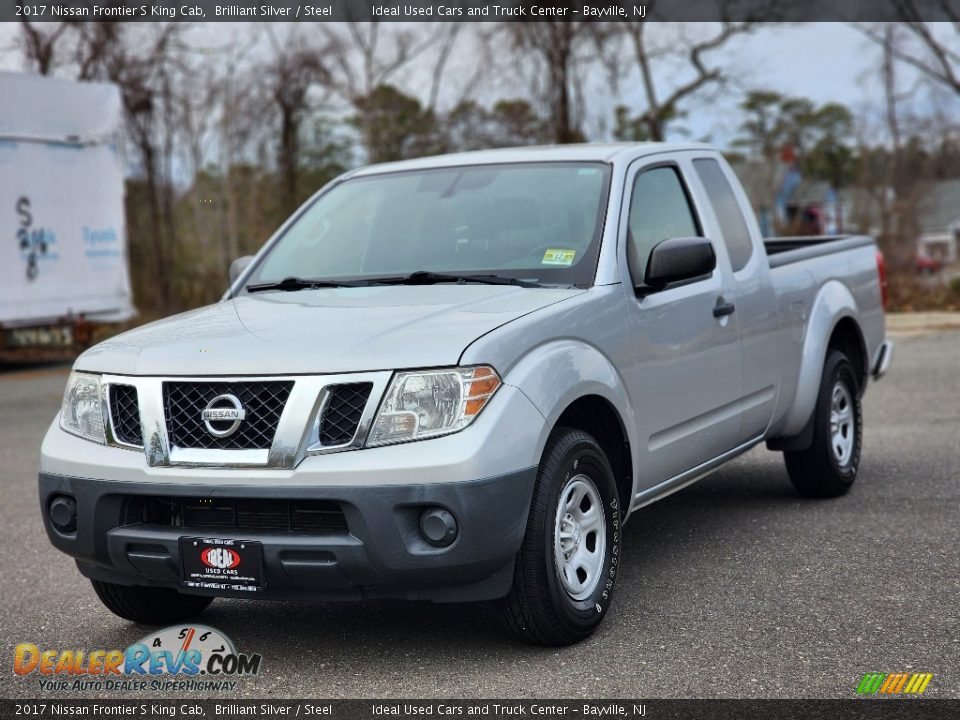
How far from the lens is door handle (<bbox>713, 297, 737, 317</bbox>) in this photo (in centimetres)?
579

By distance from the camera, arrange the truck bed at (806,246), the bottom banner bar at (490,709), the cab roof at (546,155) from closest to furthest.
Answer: the bottom banner bar at (490,709)
the cab roof at (546,155)
the truck bed at (806,246)

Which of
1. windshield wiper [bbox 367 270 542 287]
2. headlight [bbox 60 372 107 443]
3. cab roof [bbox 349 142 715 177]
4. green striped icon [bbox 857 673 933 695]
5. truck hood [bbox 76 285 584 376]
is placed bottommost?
green striped icon [bbox 857 673 933 695]

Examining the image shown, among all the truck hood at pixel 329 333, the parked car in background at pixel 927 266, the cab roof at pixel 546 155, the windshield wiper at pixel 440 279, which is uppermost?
the cab roof at pixel 546 155

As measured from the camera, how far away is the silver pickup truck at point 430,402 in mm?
4129

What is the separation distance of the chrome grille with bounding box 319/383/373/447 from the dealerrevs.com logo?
52 centimetres

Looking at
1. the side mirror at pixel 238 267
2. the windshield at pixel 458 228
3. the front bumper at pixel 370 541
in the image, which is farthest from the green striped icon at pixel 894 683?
the side mirror at pixel 238 267

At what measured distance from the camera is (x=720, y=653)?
4.48m

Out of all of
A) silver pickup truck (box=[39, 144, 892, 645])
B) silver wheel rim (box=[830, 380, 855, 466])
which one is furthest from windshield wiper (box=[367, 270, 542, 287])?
silver wheel rim (box=[830, 380, 855, 466])

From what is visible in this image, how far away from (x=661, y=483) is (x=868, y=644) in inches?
46.5

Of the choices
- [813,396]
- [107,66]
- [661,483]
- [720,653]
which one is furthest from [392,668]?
[107,66]

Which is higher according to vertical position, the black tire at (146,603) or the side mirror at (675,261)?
the side mirror at (675,261)

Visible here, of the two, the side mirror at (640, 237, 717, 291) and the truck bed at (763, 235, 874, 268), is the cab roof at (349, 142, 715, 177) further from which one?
the truck bed at (763, 235, 874, 268)

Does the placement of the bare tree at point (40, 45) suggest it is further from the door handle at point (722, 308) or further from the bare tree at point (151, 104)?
the door handle at point (722, 308)

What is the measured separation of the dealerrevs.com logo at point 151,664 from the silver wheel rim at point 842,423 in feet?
12.2
